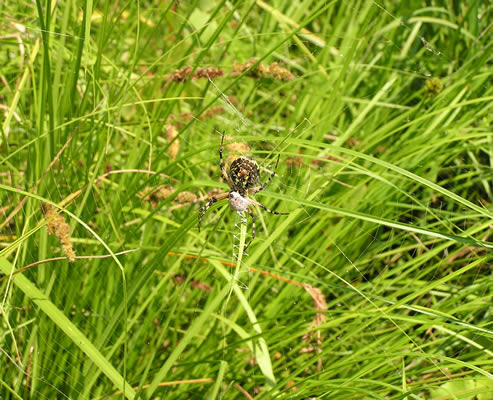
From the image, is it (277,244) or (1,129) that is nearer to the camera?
(1,129)

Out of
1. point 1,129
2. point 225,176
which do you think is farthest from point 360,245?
point 1,129

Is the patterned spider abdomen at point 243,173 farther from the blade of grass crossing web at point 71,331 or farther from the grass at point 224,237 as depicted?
the blade of grass crossing web at point 71,331

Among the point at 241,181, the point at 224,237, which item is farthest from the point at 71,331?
the point at 224,237

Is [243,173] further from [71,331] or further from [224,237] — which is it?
[71,331]

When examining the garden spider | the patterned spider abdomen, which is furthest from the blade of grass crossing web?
the patterned spider abdomen

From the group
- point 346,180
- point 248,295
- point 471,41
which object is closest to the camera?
point 248,295

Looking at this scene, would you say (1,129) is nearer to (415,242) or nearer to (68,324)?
(68,324)
